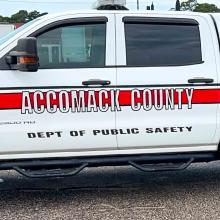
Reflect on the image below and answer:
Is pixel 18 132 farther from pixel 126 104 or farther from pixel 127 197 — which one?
pixel 127 197

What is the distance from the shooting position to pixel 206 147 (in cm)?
502

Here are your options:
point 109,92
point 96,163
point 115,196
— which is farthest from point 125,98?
point 115,196

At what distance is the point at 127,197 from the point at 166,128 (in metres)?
1.06

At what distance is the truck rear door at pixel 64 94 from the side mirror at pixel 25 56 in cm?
9

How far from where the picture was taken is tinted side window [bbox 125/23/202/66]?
489cm

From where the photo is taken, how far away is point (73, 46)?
15.6ft

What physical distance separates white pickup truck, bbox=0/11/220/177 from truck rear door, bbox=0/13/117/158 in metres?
0.01

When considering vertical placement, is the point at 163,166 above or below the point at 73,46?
below

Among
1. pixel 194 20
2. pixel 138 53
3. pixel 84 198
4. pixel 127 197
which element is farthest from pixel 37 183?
pixel 194 20

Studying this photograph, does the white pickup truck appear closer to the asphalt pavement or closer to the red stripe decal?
the red stripe decal

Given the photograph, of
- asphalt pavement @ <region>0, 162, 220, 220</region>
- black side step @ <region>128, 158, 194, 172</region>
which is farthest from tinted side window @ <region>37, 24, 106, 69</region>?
asphalt pavement @ <region>0, 162, 220, 220</region>

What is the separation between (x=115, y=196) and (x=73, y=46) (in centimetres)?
189

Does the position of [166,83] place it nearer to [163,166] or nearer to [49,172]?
[163,166]

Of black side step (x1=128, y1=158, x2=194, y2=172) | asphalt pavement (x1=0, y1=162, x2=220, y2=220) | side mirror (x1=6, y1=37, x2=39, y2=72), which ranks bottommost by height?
asphalt pavement (x1=0, y1=162, x2=220, y2=220)
